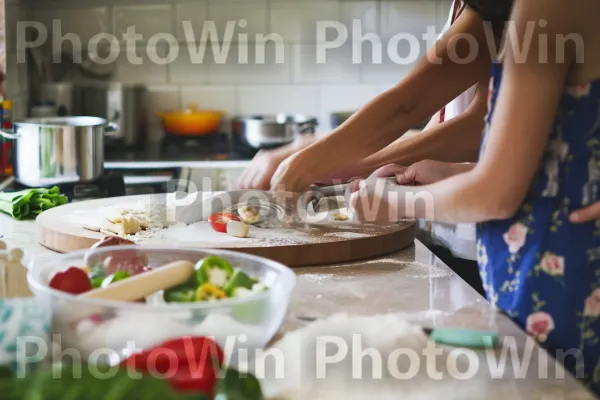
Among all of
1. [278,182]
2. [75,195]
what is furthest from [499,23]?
[75,195]

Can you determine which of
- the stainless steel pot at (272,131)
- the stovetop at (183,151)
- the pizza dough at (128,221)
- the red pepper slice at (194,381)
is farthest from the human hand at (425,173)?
the stovetop at (183,151)

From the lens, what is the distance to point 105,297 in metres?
0.95

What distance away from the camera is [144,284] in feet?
3.24

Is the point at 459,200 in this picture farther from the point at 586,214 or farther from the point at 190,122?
the point at 190,122

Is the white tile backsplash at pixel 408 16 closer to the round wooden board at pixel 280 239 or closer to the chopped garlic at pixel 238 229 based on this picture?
the round wooden board at pixel 280 239

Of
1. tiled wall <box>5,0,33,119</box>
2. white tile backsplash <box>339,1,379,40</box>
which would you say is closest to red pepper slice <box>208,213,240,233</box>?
tiled wall <box>5,0,33,119</box>

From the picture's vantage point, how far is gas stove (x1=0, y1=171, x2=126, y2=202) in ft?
8.32

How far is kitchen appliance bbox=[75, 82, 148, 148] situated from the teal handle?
8.11 feet

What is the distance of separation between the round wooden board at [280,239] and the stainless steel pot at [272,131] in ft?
4.56

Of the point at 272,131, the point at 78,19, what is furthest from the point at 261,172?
the point at 78,19

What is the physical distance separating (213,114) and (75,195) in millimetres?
981

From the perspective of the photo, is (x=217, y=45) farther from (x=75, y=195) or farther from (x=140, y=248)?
(x=140, y=248)

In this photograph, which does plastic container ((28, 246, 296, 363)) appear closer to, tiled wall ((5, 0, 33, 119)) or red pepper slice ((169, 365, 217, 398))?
red pepper slice ((169, 365, 217, 398))

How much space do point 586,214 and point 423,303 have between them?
0.86 feet
